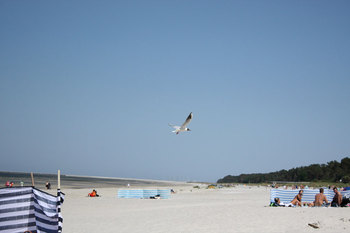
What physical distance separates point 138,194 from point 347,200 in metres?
13.4

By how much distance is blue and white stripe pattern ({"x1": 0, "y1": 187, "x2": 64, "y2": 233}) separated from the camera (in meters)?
7.59

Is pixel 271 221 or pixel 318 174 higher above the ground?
pixel 318 174

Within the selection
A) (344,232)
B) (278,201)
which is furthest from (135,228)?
(278,201)

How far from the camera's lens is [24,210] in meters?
7.74

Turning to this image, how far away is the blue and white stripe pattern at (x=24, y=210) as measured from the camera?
7594mm

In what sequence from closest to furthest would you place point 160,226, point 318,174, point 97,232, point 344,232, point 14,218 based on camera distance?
point 14,218
point 344,232
point 97,232
point 160,226
point 318,174

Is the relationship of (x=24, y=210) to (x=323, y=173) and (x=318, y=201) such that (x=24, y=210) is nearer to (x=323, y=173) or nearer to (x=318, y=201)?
(x=318, y=201)

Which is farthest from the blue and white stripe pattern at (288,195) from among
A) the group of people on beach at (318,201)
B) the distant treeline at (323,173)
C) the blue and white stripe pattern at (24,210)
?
the distant treeline at (323,173)

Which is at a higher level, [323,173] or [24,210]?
[323,173]

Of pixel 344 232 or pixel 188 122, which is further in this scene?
pixel 188 122

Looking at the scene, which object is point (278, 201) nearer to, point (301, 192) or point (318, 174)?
point (301, 192)

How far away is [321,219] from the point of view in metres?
12.7

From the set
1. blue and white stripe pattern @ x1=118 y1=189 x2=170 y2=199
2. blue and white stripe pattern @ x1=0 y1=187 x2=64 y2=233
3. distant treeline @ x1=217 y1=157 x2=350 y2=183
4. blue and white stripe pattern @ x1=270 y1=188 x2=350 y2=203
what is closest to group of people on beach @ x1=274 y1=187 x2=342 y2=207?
blue and white stripe pattern @ x1=270 y1=188 x2=350 y2=203

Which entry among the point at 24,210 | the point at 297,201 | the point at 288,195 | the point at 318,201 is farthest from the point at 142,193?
the point at 24,210
